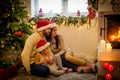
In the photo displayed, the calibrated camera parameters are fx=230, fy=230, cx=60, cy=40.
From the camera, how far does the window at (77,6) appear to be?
14.7 feet

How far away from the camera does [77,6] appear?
4.52 metres

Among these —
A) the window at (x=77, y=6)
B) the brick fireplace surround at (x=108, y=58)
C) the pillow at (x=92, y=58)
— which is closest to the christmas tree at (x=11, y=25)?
the window at (x=77, y=6)

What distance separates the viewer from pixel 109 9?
3.49 metres

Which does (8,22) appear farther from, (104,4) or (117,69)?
(117,69)

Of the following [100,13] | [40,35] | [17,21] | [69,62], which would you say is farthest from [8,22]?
[100,13]

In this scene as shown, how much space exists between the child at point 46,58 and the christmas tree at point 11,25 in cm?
55

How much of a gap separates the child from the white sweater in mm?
70

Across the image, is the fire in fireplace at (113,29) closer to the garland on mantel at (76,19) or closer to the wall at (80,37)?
the garland on mantel at (76,19)

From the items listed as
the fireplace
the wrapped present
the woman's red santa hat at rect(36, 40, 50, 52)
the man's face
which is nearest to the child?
the woman's red santa hat at rect(36, 40, 50, 52)

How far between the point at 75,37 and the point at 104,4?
3.57ft

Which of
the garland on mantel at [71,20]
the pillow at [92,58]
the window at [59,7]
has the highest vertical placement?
the window at [59,7]

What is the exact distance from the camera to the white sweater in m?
3.37

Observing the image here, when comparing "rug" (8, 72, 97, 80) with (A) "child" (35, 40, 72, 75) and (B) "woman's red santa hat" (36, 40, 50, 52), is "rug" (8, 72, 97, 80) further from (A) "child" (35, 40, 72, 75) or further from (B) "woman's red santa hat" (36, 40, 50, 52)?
(B) "woman's red santa hat" (36, 40, 50, 52)

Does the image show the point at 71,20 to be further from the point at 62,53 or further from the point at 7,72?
the point at 7,72
